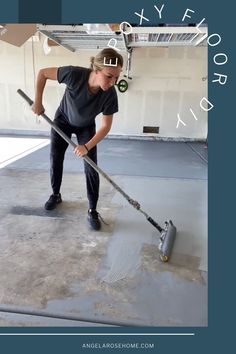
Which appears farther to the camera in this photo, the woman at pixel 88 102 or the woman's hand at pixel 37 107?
the woman's hand at pixel 37 107

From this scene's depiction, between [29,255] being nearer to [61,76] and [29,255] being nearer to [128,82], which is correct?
[61,76]

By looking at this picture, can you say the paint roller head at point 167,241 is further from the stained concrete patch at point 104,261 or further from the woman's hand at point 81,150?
the woman's hand at point 81,150

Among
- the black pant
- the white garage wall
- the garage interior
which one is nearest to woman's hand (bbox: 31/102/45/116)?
the black pant

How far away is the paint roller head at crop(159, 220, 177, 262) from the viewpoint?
1.78 meters

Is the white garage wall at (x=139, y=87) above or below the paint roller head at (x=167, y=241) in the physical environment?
above

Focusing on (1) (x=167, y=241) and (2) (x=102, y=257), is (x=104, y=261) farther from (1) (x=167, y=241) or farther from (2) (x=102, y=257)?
(1) (x=167, y=241)

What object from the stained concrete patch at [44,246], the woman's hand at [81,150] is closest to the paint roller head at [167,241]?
the stained concrete patch at [44,246]

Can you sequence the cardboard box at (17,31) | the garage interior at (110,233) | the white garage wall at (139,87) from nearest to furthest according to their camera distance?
the cardboard box at (17,31)
the garage interior at (110,233)
the white garage wall at (139,87)

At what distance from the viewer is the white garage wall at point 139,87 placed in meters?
5.29

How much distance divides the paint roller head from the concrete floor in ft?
0.13

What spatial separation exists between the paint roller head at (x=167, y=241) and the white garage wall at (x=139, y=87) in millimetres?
3545

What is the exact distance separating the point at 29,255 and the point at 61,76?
108 centimetres

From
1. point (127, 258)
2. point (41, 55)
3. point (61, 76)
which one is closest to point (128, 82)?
point (41, 55)

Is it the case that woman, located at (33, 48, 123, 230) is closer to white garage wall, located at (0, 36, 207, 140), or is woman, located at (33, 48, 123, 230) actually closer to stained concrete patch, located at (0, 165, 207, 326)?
stained concrete patch, located at (0, 165, 207, 326)
